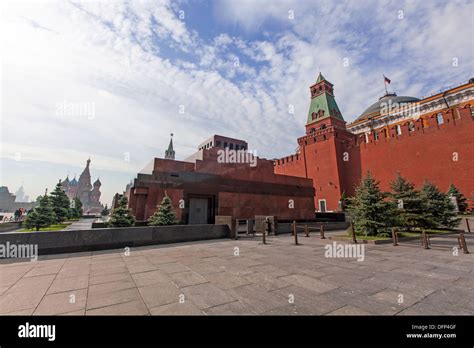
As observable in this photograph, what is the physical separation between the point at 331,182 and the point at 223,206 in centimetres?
2423

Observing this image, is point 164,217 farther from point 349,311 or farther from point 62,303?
A: point 349,311

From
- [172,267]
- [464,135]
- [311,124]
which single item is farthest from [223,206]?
[311,124]

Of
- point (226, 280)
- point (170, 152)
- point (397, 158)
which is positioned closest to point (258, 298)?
point (226, 280)

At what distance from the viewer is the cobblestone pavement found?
11.7 feet

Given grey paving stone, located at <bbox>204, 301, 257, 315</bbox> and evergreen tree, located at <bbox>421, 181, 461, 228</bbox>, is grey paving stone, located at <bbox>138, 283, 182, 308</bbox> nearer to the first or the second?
grey paving stone, located at <bbox>204, 301, 257, 315</bbox>

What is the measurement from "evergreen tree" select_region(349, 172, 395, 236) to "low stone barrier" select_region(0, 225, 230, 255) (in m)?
9.04

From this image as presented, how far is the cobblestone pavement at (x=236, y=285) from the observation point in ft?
11.7

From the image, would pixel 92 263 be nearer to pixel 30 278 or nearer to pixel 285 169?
pixel 30 278

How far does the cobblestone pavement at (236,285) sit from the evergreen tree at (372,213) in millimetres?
4704

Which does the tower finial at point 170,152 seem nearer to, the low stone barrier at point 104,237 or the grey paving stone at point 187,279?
the low stone barrier at point 104,237

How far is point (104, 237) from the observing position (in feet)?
30.2

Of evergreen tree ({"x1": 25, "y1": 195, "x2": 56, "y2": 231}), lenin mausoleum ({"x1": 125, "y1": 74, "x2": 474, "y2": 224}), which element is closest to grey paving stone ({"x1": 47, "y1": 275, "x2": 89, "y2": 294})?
lenin mausoleum ({"x1": 125, "y1": 74, "x2": 474, "y2": 224})

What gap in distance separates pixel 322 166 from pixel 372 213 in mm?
25574

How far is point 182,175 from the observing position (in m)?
16.2
